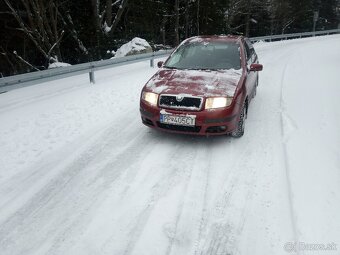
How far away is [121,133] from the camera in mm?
6047

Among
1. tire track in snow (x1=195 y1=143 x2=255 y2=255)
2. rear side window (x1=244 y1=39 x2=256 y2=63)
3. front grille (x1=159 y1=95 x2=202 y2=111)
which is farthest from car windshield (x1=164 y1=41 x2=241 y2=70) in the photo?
tire track in snow (x1=195 y1=143 x2=255 y2=255)

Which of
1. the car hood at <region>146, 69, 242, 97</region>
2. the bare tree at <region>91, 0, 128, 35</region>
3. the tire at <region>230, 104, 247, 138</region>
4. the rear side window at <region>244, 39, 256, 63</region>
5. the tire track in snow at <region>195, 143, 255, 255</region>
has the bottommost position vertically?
the tire track in snow at <region>195, 143, 255, 255</region>

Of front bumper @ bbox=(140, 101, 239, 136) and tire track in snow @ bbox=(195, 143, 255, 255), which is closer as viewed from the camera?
tire track in snow @ bbox=(195, 143, 255, 255)

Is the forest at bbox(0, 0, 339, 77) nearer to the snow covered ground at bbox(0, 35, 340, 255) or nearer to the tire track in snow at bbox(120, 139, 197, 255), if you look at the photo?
the snow covered ground at bbox(0, 35, 340, 255)

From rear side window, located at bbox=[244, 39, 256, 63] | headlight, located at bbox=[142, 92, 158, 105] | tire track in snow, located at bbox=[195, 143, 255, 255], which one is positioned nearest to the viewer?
tire track in snow, located at bbox=[195, 143, 255, 255]

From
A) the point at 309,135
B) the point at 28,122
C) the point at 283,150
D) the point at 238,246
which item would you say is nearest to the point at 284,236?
the point at 238,246

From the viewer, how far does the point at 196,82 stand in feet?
18.0

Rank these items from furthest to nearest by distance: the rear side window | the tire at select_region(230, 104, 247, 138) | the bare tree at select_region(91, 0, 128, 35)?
1. the bare tree at select_region(91, 0, 128, 35)
2. the rear side window
3. the tire at select_region(230, 104, 247, 138)

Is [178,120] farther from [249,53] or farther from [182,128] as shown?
[249,53]

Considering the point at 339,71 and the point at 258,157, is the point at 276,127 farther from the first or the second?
the point at 339,71

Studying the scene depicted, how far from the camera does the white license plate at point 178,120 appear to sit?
5059 mm

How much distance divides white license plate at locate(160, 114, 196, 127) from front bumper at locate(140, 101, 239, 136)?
0.06m

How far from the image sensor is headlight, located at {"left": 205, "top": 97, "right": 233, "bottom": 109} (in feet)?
16.6

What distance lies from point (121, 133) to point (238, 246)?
11.1 ft
